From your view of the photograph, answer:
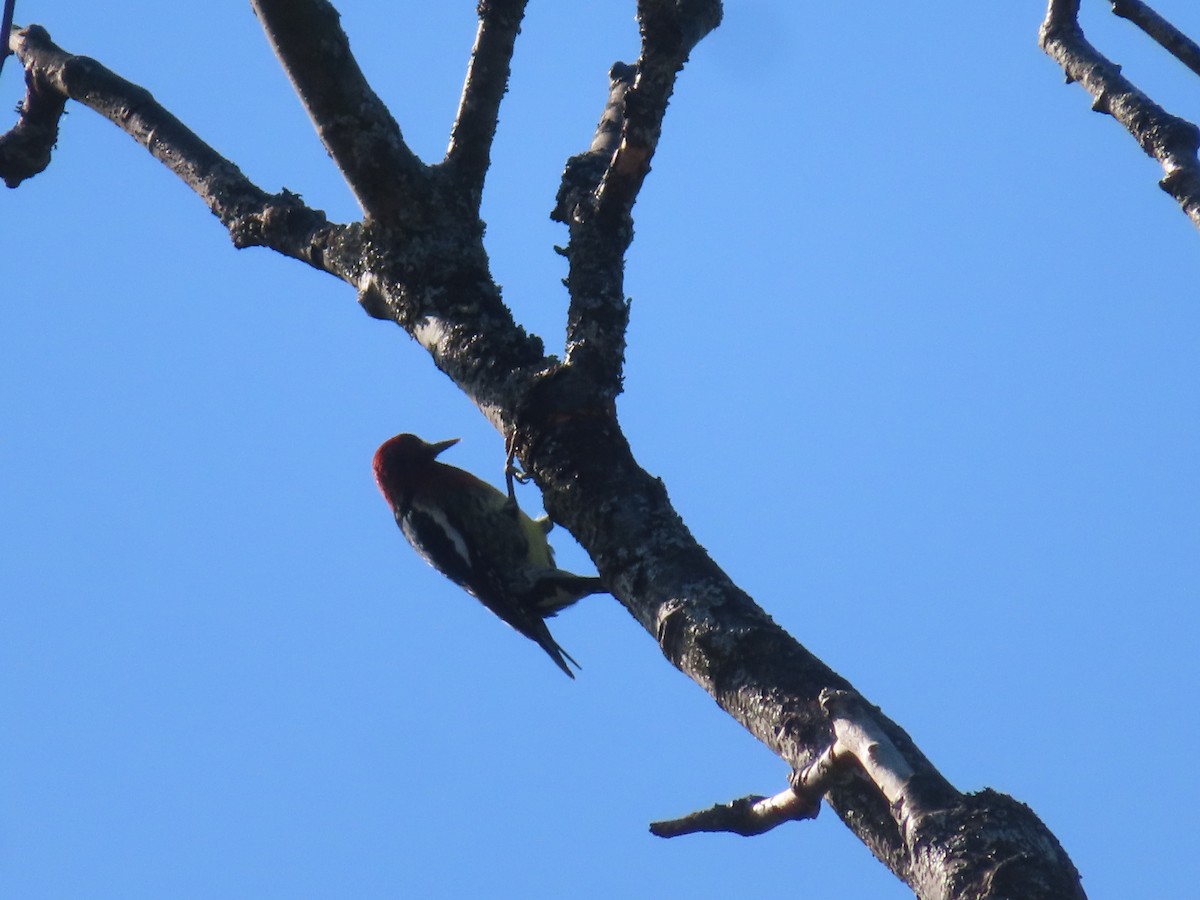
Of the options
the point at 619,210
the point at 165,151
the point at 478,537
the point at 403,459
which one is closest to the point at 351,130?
the point at 619,210

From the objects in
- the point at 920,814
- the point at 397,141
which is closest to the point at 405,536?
the point at 397,141

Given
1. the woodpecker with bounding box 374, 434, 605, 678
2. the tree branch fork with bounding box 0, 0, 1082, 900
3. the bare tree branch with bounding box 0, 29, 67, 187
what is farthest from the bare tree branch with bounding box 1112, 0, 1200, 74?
the woodpecker with bounding box 374, 434, 605, 678

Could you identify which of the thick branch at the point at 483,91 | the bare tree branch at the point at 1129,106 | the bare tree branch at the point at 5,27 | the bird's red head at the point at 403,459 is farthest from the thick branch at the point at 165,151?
the bird's red head at the point at 403,459

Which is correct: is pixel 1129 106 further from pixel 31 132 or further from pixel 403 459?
pixel 403 459

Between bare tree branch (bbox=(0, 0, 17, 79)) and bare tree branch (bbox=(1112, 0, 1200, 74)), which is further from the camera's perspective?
bare tree branch (bbox=(1112, 0, 1200, 74))

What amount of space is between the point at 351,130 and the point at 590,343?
87 cm

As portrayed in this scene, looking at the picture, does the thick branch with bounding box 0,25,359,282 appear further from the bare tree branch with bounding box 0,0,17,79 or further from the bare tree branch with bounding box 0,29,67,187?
the bare tree branch with bounding box 0,0,17,79

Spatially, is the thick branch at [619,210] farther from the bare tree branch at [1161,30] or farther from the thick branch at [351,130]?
the bare tree branch at [1161,30]

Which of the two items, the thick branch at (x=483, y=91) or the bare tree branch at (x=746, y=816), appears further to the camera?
the thick branch at (x=483, y=91)

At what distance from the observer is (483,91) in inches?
127

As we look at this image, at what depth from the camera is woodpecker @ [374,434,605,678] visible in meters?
5.81

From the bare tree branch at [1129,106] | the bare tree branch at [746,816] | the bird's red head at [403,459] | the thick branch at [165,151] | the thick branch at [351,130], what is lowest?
the bare tree branch at [746,816]

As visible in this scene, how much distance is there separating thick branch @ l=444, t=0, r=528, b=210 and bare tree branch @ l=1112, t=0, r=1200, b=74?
4.79 ft

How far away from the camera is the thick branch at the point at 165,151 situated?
130 inches
